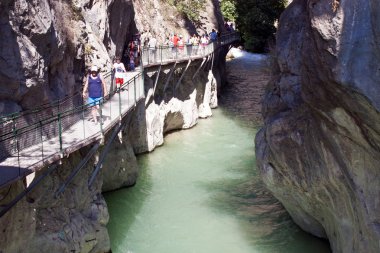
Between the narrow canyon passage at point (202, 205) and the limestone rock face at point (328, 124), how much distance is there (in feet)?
4.20

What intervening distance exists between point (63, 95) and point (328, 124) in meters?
8.11

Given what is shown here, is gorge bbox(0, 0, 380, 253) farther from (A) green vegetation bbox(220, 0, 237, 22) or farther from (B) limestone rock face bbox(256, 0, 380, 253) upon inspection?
(A) green vegetation bbox(220, 0, 237, 22)

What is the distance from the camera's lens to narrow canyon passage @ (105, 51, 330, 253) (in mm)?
14578

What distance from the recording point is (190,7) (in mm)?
36312

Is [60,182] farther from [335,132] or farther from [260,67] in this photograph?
[260,67]

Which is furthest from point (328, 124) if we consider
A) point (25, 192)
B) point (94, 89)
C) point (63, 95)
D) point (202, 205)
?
point (63, 95)

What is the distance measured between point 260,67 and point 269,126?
114ft

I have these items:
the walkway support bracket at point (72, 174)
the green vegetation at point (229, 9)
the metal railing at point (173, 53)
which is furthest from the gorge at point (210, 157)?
the green vegetation at point (229, 9)

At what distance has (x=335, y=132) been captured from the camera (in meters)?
10.6

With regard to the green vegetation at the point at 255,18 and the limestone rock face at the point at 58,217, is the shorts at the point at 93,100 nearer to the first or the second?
the limestone rock face at the point at 58,217

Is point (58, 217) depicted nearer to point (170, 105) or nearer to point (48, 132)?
point (48, 132)

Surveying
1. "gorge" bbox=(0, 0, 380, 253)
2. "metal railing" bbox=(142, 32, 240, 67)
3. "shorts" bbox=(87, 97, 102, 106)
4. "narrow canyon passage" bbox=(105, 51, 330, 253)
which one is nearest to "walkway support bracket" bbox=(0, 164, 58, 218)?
"gorge" bbox=(0, 0, 380, 253)

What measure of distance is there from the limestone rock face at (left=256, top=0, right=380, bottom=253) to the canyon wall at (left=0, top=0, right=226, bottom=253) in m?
5.54

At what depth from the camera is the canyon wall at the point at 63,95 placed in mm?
11156
